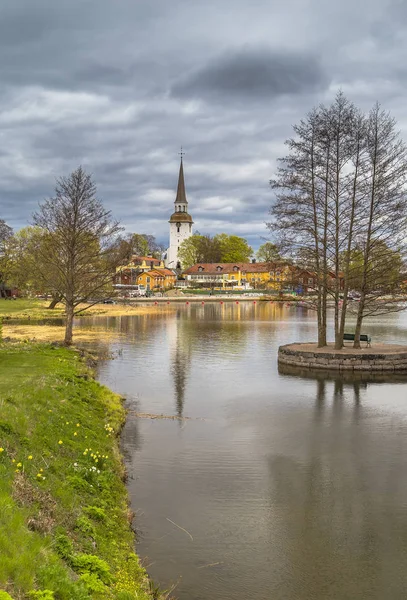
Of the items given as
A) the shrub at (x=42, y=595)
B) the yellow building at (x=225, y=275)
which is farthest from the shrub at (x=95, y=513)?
the yellow building at (x=225, y=275)

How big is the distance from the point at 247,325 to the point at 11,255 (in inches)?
2129

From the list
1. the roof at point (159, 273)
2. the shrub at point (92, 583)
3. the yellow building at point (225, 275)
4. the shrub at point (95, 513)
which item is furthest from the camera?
the yellow building at point (225, 275)

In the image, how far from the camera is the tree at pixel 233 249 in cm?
18662

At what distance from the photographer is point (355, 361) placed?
3058cm

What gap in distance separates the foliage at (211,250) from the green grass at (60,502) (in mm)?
170006

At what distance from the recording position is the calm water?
380 inches

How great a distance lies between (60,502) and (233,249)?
18085cm

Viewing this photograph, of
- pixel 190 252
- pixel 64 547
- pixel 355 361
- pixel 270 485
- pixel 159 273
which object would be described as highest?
pixel 190 252

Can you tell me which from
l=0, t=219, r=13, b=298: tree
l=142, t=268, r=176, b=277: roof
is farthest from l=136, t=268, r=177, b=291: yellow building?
l=0, t=219, r=13, b=298: tree

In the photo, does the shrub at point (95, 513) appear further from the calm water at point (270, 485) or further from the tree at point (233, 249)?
the tree at point (233, 249)

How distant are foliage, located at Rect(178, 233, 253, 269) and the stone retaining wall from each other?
156 meters

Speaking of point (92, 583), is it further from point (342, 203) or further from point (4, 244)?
point (4, 244)

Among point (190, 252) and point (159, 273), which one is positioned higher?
point (190, 252)

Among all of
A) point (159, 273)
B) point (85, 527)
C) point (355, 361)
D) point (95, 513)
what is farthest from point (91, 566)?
point (159, 273)
